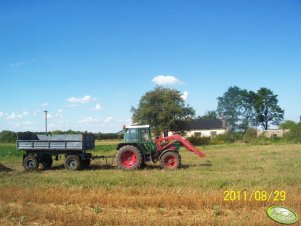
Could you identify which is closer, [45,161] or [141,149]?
[141,149]

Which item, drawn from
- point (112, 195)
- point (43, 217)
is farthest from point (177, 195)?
point (43, 217)

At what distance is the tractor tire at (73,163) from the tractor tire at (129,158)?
193 centimetres

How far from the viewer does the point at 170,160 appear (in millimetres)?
18016

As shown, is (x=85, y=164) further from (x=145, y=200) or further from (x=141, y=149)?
(x=145, y=200)

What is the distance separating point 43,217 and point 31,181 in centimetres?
584

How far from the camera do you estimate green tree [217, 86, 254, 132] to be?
84.8 metres

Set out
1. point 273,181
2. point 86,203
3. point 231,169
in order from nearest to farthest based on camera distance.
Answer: point 86,203
point 273,181
point 231,169

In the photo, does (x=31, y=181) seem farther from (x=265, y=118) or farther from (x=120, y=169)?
(x=265, y=118)

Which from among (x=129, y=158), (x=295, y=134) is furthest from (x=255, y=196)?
(x=295, y=134)

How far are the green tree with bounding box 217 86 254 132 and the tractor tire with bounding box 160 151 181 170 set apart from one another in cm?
6777

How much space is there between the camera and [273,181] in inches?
516

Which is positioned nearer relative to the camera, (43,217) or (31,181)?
(43,217)

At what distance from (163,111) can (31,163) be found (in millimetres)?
30307

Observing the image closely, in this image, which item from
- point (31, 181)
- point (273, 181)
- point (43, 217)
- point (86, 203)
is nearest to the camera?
point (43, 217)
